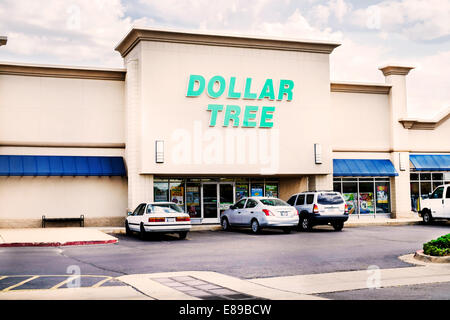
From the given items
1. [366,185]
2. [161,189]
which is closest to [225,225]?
[161,189]

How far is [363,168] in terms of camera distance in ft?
105

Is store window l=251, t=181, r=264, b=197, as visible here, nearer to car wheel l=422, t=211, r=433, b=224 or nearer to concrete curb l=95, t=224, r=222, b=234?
concrete curb l=95, t=224, r=222, b=234

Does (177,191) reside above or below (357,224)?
above

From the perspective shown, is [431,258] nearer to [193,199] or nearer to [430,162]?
[193,199]

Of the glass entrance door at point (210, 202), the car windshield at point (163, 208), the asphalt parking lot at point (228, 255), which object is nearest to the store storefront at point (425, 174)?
the asphalt parking lot at point (228, 255)

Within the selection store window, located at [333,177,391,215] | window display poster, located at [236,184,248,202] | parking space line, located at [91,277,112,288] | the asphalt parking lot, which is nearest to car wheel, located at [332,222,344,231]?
the asphalt parking lot

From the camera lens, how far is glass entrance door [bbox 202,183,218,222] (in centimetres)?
3022

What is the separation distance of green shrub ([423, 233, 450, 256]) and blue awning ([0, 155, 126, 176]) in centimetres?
1725

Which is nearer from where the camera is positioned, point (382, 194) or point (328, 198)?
point (328, 198)

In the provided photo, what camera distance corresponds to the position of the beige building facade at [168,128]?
27.3m

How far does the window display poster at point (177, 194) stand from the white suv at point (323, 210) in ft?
23.1

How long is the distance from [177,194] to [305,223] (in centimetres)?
750

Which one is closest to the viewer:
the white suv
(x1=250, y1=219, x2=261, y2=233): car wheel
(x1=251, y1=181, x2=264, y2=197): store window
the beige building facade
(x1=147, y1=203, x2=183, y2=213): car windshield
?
(x1=147, y1=203, x2=183, y2=213): car windshield
